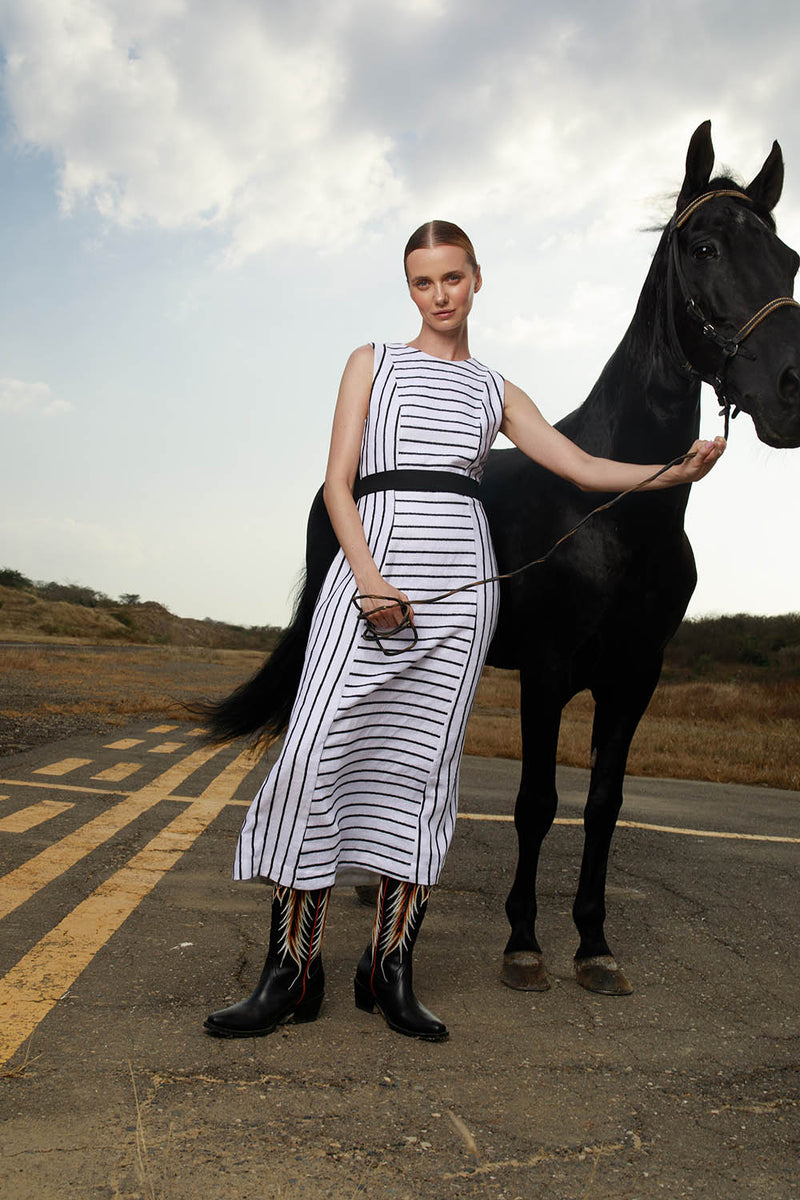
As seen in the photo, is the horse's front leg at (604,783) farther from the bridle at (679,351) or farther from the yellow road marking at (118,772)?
the yellow road marking at (118,772)

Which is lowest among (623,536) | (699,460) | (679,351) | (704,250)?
(623,536)

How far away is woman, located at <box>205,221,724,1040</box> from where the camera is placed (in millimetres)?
2555

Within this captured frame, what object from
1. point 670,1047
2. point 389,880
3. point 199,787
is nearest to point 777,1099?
point 670,1047

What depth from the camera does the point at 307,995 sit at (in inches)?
103

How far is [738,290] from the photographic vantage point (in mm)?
2826

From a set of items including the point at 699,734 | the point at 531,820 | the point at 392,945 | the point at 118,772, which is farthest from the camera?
the point at 699,734

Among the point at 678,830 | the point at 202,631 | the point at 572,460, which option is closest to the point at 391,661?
the point at 572,460

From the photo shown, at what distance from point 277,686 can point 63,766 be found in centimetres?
371

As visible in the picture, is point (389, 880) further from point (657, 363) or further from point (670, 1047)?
point (657, 363)

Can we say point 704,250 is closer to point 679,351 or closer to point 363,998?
A: point 679,351

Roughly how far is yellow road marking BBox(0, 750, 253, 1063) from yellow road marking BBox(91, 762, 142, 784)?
57.8 inches

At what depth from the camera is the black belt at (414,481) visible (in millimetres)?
2697

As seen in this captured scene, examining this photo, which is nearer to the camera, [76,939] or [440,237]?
[440,237]

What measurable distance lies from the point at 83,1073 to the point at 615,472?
2.04 m
